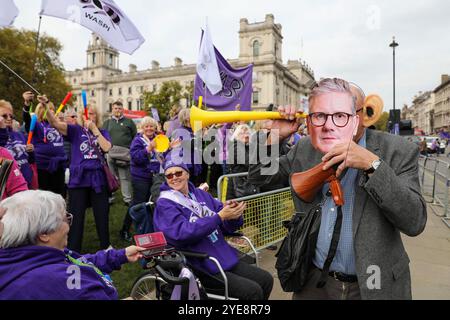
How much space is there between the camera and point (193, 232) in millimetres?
2838

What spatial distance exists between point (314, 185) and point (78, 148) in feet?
11.4

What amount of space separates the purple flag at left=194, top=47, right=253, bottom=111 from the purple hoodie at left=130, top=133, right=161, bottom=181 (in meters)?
1.40

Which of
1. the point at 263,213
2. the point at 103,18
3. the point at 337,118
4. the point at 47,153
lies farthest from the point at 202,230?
the point at 47,153

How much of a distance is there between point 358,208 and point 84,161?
141 inches

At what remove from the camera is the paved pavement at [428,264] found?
12.9 feet

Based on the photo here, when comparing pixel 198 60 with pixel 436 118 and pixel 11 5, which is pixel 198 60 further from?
pixel 436 118

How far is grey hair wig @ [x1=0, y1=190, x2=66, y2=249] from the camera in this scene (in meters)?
1.69

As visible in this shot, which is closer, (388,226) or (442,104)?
(388,226)

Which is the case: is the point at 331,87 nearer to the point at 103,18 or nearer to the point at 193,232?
the point at 193,232

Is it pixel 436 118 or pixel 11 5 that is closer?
pixel 11 5

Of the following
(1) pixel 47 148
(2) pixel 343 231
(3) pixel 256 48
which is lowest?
(2) pixel 343 231

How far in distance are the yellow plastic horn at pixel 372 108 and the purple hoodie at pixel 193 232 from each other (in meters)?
1.64

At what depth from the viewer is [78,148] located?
4309 mm

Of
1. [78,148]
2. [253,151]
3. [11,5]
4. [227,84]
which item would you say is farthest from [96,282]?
[227,84]
